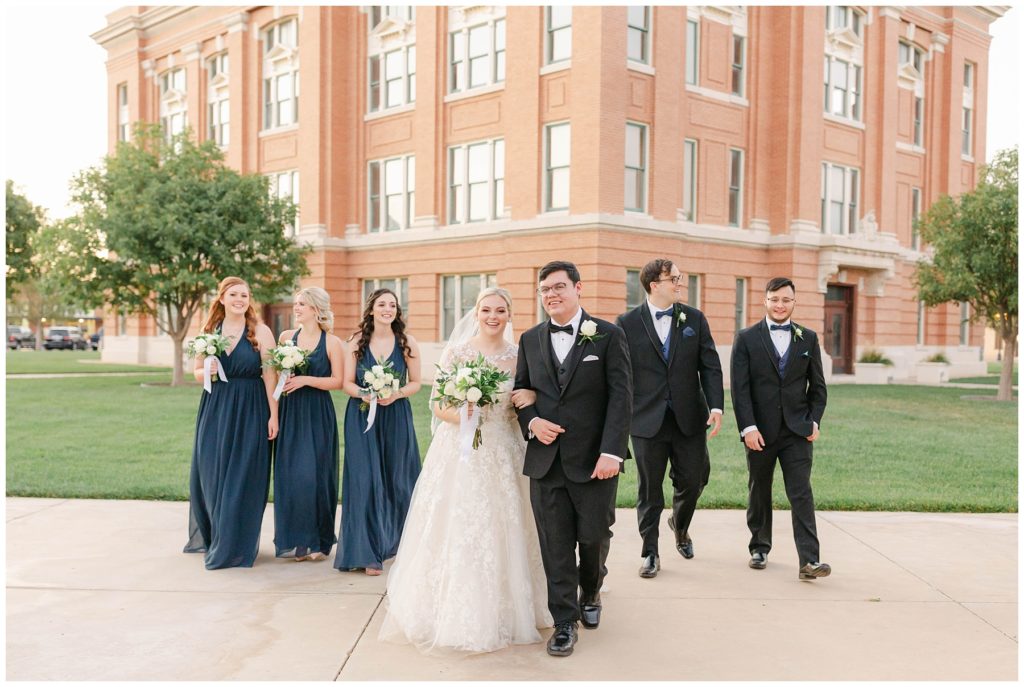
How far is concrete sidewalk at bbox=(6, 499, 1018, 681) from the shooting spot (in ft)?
15.1

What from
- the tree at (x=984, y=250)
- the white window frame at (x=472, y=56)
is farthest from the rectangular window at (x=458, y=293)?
the tree at (x=984, y=250)

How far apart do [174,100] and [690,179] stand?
24.3 metres

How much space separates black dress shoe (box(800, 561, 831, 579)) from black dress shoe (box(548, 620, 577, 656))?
2198 mm

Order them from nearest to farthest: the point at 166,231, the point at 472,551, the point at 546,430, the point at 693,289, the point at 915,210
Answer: the point at 546,430
the point at 472,551
the point at 166,231
the point at 693,289
the point at 915,210

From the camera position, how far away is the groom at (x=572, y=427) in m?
4.98

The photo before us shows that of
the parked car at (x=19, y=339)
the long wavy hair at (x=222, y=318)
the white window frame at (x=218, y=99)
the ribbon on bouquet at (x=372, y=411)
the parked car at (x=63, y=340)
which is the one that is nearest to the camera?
the ribbon on bouquet at (x=372, y=411)

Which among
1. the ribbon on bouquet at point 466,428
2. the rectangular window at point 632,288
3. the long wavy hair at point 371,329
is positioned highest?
the rectangular window at point 632,288

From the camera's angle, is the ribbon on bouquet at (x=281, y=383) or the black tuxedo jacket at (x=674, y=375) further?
the ribbon on bouquet at (x=281, y=383)

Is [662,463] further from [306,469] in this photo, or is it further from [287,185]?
[287,185]

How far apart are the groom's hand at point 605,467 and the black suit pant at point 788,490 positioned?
6.82 ft

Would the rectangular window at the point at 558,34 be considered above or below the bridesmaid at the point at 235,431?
above

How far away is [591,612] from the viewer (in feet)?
17.2

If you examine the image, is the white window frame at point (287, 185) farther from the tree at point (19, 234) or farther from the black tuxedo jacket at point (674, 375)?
the black tuxedo jacket at point (674, 375)

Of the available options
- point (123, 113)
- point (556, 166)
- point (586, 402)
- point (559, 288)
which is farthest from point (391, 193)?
point (586, 402)
